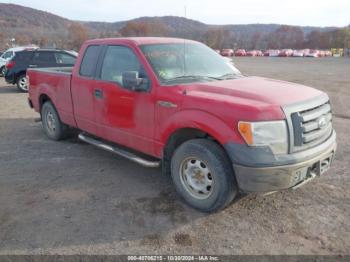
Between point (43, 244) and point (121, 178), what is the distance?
5.68ft

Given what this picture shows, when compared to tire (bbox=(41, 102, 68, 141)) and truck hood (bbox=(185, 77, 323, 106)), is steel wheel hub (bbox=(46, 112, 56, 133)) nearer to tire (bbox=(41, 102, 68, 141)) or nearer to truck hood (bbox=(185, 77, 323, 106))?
tire (bbox=(41, 102, 68, 141))

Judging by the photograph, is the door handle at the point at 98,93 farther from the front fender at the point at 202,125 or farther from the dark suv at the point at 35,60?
the dark suv at the point at 35,60

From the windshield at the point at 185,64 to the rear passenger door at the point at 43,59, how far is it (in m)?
10.3

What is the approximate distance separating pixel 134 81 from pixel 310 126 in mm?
2052

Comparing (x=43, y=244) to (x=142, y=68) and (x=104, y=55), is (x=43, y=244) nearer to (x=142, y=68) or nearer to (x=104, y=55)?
(x=142, y=68)

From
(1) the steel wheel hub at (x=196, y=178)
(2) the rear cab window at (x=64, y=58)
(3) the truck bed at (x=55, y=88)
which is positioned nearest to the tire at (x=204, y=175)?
(1) the steel wheel hub at (x=196, y=178)

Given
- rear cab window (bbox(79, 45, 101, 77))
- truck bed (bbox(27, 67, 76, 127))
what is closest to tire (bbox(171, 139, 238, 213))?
rear cab window (bbox(79, 45, 101, 77))

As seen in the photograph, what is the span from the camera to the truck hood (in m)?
3.65

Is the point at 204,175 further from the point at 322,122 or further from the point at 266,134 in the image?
the point at 322,122

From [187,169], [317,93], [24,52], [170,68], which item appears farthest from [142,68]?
[24,52]

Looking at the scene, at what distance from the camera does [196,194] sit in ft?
13.2

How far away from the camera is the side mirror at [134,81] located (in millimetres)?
4238

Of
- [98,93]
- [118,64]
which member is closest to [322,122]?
[118,64]

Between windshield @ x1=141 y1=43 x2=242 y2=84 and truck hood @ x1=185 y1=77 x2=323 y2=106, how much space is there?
320 mm
